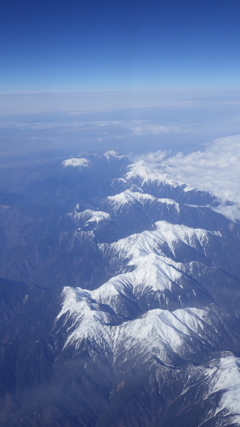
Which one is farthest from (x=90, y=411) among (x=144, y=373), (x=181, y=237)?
(x=181, y=237)

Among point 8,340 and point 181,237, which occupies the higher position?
point 181,237

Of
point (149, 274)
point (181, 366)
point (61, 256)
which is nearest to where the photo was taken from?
point (181, 366)

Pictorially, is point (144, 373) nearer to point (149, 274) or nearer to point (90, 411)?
point (90, 411)

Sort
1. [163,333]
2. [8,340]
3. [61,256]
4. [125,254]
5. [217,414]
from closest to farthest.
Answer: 1. [217,414]
2. [163,333]
3. [8,340]
4. [125,254]
5. [61,256]

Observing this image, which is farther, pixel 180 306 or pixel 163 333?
pixel 180 306

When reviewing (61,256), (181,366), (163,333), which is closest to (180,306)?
(163,333)

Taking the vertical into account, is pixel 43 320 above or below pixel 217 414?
below

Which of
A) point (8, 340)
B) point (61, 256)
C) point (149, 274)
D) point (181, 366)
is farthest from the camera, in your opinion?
point (61, 256)

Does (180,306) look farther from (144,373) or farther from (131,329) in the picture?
(144,373)

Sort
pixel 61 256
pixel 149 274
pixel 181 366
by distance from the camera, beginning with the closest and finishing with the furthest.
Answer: pixel 181 366 → pixel 149 274 → pixel 61 256
